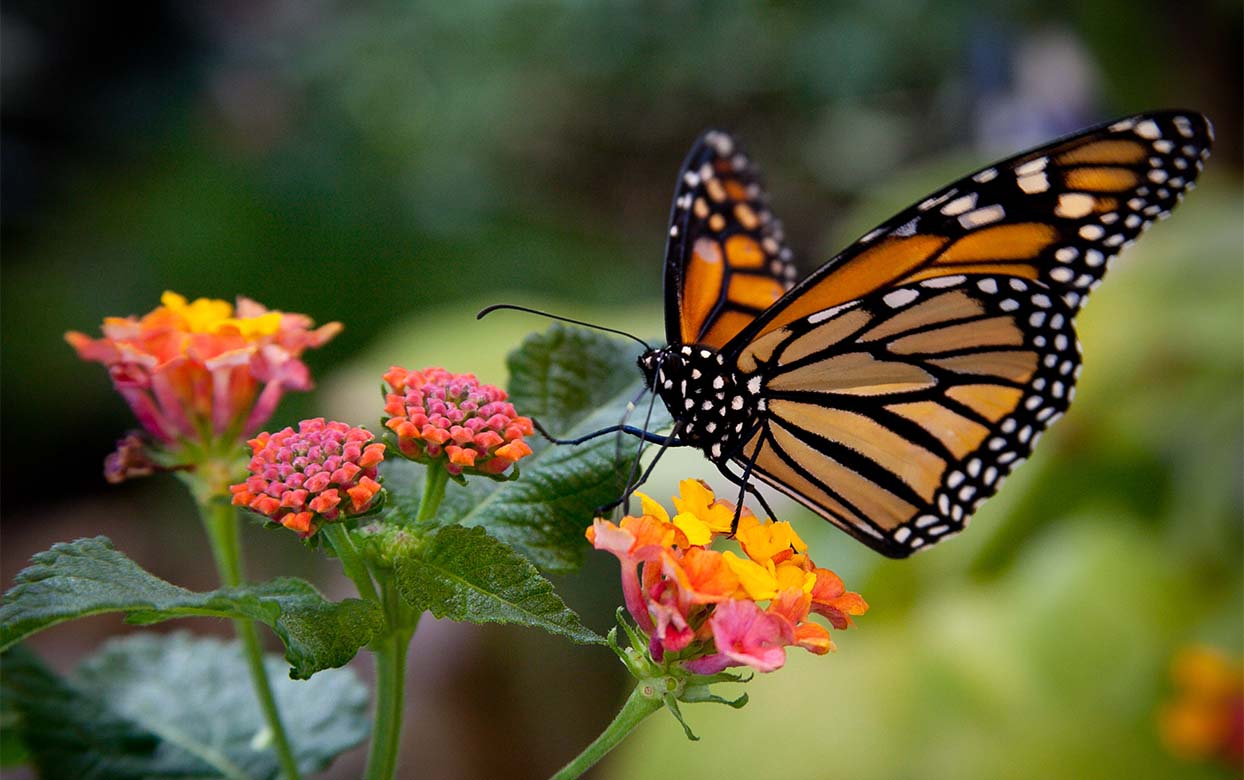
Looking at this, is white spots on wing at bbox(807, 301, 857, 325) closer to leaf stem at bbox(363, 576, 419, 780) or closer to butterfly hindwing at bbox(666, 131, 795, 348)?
butterfly hindwing at bbox(666, 131, 795, 348)

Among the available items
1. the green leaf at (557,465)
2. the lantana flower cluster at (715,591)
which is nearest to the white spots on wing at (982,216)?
the green leaf at (557,465)

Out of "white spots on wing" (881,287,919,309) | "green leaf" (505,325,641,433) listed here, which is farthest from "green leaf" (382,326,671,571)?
"white spots on wing" (881,287,919,309)

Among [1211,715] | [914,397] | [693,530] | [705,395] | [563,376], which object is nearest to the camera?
[693,530]

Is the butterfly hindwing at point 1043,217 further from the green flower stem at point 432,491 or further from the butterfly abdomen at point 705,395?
the green flower stem at point 432,491

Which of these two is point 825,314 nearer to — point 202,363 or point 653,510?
point 653,510

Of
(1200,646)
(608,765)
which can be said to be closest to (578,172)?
(608,765)

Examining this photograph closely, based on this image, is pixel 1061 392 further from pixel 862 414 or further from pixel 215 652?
pixel 215 652

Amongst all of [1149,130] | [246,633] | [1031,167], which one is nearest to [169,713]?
[246,633]

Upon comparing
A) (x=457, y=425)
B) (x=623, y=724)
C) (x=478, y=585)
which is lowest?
(x=623, y=724)
